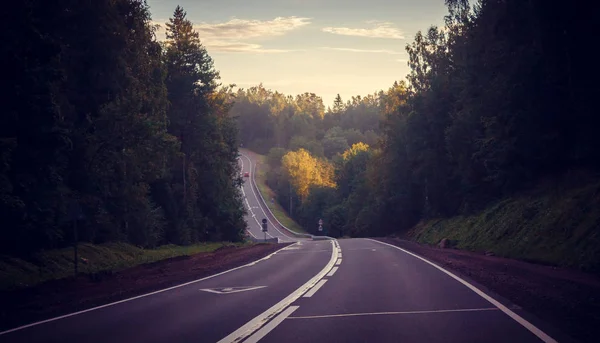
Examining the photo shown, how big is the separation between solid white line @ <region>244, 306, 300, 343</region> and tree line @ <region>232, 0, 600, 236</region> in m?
18.7

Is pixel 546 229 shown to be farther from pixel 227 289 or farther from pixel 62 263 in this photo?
pixel 62 263

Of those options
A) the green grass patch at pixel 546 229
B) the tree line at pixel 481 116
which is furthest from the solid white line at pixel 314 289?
the tree line at pixel 481 116

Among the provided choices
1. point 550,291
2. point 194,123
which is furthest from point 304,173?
point 550,291

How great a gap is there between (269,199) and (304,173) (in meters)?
11.2

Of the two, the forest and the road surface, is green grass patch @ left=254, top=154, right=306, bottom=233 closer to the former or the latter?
the forest

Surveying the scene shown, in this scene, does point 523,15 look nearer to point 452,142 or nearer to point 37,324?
point 452,142

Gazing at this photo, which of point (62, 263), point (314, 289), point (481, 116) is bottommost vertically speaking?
point (62, 263)

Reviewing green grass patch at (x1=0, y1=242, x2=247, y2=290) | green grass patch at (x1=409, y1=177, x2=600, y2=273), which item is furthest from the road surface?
green grass patch at (x1=0, y1=242, x2=247, y2=290)

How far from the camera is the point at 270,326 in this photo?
9000mm

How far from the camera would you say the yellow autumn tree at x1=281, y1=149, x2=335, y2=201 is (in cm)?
13600

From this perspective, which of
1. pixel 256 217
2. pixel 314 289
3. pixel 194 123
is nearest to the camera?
pixel 314 289

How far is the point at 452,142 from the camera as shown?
44094 mm

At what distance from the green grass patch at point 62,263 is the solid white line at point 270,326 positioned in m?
10.6

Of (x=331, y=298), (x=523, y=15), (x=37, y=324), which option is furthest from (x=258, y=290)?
(x=523, y=15)
